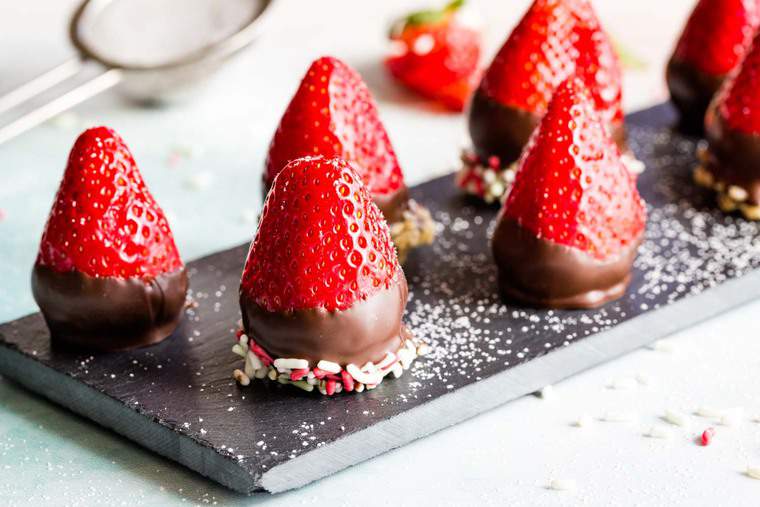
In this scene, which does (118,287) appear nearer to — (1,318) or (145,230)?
(145,230)

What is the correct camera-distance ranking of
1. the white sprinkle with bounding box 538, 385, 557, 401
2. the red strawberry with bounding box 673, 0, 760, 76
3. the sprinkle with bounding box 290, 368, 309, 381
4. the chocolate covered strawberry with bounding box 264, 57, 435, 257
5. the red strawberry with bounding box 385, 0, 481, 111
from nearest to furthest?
the sprinkle with bounding box 290, 368, 309, 381, the white sprinkle with bounding box 538, 385, 557, 401, the chocolate covered strawberry with bounding box 264, 57, 435, 257, the red strawberry with bounding box 673, 0, 760, 76, the red strawberry with bounding box 385, 0, 481, 111

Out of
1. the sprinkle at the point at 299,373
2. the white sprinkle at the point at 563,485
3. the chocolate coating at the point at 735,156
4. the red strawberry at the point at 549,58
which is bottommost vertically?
the white sprinkle at the point at 563,485

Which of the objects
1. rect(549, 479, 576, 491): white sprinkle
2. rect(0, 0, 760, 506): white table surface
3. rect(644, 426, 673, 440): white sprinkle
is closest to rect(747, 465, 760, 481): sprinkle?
rect(0, 0, 760, 506): white table surface

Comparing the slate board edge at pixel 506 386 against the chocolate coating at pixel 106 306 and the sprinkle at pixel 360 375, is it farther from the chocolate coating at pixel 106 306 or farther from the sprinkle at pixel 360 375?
the chocolate coating at pixel 106 306

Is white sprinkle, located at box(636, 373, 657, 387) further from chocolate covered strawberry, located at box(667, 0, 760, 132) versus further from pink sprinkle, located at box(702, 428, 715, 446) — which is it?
chocolate covered strawberry, located at box(667, 0, 760, 132)

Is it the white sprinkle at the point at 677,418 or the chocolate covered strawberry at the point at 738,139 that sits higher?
the chocolate covered strawberry at the point at 738,139

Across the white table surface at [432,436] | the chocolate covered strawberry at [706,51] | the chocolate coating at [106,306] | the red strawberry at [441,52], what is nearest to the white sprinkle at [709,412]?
the white table surface at [432,436]
